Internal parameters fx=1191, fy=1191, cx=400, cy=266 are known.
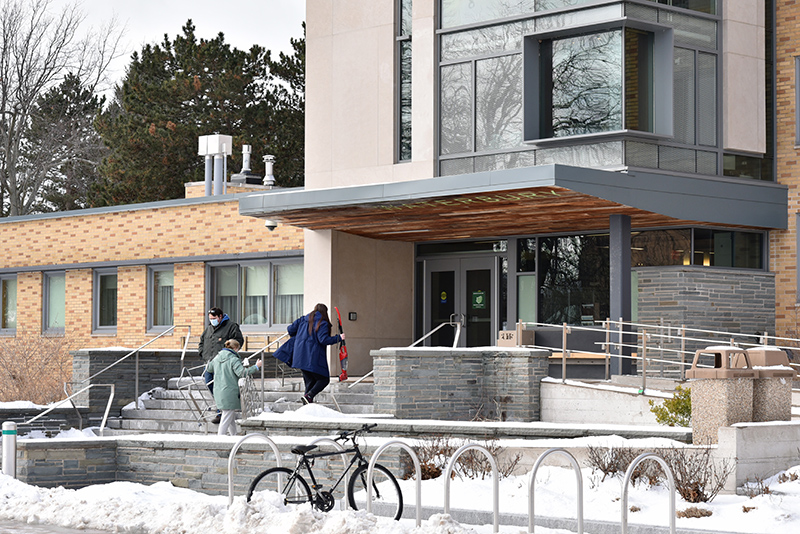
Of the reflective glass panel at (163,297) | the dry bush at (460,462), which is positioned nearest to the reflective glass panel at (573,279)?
the dry bush at (460,462)

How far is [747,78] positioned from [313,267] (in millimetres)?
8592

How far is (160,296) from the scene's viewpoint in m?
27.9

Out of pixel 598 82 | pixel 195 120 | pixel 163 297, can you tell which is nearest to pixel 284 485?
pixel 598 82

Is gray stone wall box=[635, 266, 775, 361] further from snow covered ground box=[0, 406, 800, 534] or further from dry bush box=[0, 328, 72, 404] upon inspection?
dry bush box=[0, 328, 72, 404]

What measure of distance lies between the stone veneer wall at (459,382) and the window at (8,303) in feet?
55.3

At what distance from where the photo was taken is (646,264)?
20594 millimetres

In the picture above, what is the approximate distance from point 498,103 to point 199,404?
7.19m

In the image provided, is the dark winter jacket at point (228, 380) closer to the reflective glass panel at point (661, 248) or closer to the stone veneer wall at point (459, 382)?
the stone veneer wall at point (459, 382)

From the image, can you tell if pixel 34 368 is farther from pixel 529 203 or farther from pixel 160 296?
pixel 529 203

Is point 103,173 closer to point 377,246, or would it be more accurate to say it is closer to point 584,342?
point 377,246

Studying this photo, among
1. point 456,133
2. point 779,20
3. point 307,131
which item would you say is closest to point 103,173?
point 307,131

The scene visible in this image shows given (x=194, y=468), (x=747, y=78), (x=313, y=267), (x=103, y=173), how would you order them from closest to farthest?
(x=194, y=468) < (x=747, y=78) < (x=313, y=267) < (x=103, y=173)

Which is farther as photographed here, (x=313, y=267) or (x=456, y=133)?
(x=313, y=267)

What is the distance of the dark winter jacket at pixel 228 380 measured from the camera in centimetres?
1630
